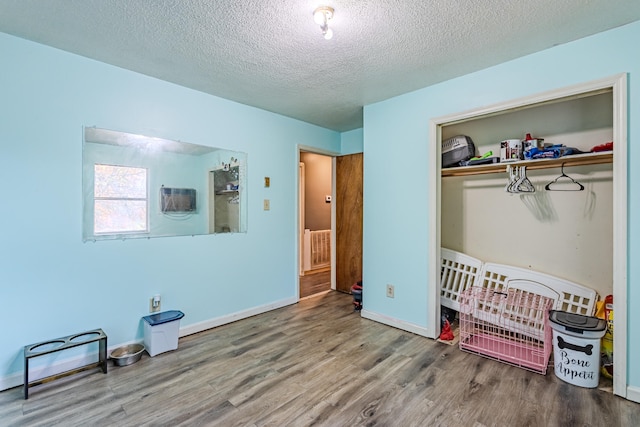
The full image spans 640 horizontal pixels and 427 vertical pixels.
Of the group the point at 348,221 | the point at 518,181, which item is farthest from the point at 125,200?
the point at 518,181

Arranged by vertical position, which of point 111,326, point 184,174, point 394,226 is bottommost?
point 111,326

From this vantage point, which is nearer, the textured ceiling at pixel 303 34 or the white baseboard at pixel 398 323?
the textured ceiling at pixel 303 34

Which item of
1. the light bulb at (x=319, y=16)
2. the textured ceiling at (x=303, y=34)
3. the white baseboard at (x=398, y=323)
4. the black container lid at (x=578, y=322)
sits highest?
the textured ceiling at (x=303, y=34)

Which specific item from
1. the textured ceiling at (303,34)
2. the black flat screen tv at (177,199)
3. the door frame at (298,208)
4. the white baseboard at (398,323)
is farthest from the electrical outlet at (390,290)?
the black flat screen tv at (177,199)

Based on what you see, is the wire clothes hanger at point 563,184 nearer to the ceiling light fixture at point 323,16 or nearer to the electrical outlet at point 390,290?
the electrical outlet at point 390,290

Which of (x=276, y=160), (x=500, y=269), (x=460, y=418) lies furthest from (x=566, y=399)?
(x=276, y=160)

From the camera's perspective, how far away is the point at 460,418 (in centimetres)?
174

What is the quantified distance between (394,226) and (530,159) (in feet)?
4.14

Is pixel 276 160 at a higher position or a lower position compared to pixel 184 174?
higher

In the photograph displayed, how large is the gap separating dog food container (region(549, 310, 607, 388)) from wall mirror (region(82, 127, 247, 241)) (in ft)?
9.42

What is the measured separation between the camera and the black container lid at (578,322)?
78.4 inches

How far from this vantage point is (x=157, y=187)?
2682 mm

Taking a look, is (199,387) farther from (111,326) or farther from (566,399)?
(566,399)

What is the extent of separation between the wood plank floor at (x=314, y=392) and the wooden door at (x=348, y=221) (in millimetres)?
1579
